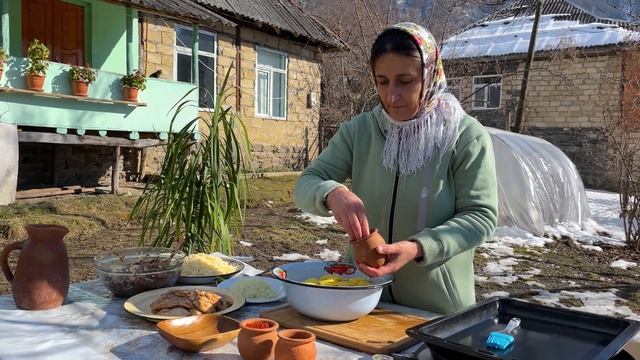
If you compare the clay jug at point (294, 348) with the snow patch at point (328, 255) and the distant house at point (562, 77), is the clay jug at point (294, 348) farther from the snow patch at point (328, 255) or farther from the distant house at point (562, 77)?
the distant house at point (562, 77)

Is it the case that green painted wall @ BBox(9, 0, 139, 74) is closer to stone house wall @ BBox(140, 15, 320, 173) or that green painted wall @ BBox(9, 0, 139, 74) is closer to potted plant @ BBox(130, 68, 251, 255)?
stone house wall @ BBox(140, 15, 320, 173)

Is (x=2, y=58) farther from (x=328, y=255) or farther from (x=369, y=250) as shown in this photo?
(x=369, y=250)

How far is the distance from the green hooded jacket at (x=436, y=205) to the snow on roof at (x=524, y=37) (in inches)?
588

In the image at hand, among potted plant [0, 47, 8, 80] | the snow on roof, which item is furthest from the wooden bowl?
the snow on roof

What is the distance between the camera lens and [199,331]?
1.37 meters

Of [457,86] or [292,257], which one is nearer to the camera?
[292,257]

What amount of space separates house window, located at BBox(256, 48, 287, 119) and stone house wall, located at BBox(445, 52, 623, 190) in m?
6.53

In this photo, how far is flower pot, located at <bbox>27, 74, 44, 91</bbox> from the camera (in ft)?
22.0

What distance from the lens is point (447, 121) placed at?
1717 millimetres

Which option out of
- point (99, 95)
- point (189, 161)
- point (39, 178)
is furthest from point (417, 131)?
point (39, 178)

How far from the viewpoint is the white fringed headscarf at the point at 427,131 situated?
5.58 ft

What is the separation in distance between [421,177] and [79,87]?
6585 millimetres

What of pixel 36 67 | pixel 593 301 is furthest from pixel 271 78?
pixel 593 301

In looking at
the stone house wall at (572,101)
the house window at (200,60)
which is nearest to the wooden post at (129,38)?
the house window at (200,60)
